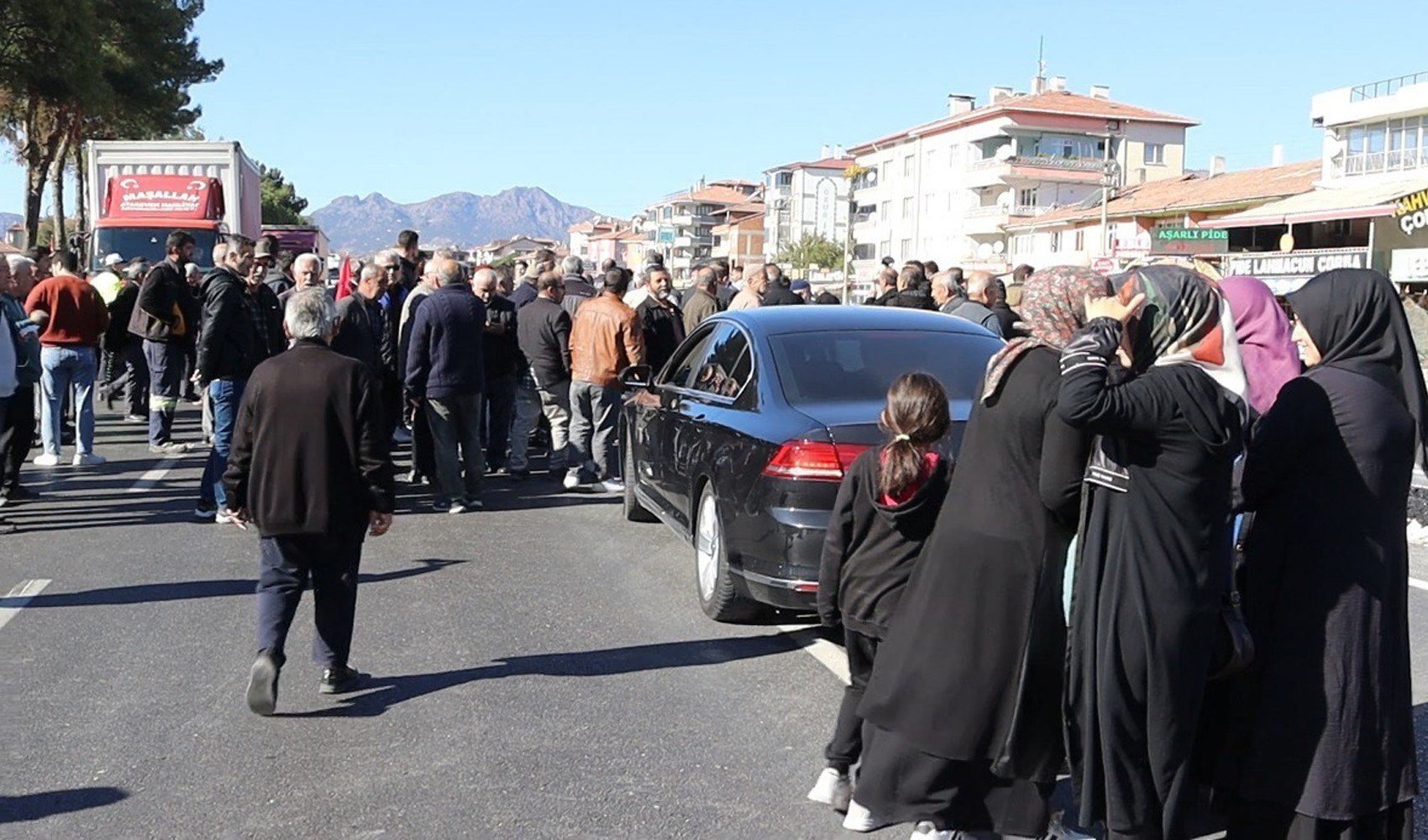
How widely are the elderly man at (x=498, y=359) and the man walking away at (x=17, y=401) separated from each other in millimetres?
3464

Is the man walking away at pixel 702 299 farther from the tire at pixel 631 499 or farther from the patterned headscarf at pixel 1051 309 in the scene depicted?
the patterned headscarf at pixel 1051 309

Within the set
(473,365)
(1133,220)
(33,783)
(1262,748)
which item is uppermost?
(1133,220)

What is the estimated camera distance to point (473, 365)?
35.1 ft

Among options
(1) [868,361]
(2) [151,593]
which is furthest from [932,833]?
(2) [151,593]

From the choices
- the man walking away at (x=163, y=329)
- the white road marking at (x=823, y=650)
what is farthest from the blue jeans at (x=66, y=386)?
the white road marking at (x=823, y=650)

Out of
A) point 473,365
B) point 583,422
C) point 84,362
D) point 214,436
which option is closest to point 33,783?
point 214,436

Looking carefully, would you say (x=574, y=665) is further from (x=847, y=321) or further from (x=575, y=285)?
(x=575, y=285)

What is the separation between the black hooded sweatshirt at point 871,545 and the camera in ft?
14.4

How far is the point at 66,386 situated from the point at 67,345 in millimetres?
533

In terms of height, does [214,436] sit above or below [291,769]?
above

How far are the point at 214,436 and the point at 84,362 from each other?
3625 mm

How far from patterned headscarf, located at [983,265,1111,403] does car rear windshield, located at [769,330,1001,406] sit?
2946 mm

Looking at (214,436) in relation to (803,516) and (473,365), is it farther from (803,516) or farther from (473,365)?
(803,516)

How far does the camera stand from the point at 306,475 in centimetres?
571
